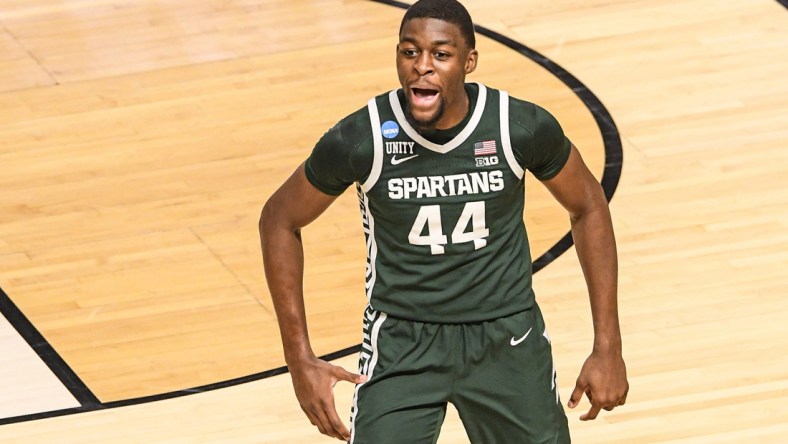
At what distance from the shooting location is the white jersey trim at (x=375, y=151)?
4230 millimetres

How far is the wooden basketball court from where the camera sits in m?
6.15

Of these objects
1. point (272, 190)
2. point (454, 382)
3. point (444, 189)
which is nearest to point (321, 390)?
point (454, 382)

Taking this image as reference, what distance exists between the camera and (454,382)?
4324 mm

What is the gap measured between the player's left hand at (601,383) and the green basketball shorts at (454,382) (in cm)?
11

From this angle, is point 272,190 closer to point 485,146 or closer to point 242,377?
point 242,377

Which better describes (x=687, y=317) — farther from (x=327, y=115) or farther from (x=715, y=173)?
(x=327, y=115)

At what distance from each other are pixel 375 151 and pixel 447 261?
1.08 ft

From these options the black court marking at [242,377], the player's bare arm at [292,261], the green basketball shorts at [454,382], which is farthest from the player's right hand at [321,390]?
the black court marking at [242,377]

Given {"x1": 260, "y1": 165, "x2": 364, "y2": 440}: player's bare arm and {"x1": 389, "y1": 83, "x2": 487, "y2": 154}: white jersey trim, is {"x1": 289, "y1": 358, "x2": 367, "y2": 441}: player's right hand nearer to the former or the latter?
{"x1": 260, "y1": 165, "x2": 364, "y2": 440}: player's bare arm

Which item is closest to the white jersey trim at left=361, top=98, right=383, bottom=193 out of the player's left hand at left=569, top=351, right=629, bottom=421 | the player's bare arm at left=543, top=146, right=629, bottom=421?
the player's bare arm at left=543, top=146, right=629, bottom=421

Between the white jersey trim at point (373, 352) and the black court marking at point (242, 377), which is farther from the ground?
the white jersey trim at point (373, 352)

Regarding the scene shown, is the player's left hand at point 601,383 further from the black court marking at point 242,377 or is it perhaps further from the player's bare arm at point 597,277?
the black court marking at point 242,377

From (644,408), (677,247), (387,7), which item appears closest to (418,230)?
(644,408)

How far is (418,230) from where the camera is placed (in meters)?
4.27
